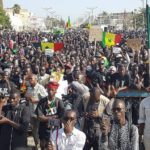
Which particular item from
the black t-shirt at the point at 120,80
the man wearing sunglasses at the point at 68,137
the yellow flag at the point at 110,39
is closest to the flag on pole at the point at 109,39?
the yellow flag at the point at 110,39

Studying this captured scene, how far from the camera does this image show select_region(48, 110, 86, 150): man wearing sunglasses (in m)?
5.46

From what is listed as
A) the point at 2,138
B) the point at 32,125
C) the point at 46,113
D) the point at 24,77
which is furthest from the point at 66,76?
the point at 2,138

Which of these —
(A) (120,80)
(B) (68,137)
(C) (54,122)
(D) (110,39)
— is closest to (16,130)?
(C) (54,122)

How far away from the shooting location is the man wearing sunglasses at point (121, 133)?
218 inches

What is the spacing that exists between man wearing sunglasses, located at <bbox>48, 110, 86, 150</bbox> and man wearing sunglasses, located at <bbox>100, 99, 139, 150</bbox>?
0.32 meters

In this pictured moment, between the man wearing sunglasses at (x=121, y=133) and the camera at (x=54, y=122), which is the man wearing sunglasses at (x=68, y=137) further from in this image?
the camera at (x=54, y=122)

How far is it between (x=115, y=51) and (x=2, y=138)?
1296cm

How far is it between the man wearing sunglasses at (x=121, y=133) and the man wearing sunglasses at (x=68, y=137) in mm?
320

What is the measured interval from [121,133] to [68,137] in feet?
1.76

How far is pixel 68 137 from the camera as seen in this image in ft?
18.1

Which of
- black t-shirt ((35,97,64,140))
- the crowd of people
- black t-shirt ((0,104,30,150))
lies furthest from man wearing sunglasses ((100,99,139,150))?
black t-shirt ((35,97,64,140))

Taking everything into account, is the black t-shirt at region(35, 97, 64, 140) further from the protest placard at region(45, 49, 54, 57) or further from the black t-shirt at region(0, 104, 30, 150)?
the protest placard at region(45, 49, 54, 57)

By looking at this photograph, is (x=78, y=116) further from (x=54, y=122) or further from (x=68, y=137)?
(x=68, y=137)

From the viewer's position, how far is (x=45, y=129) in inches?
296
